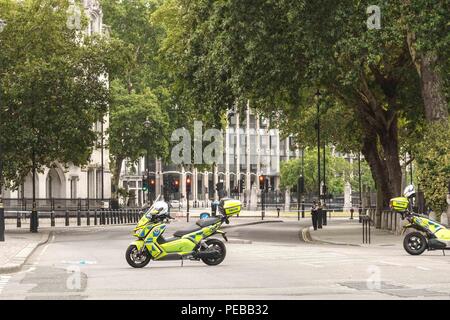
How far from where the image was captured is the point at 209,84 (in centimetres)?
4009

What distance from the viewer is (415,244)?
85.5 feet

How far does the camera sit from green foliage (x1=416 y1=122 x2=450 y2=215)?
34.8 metres

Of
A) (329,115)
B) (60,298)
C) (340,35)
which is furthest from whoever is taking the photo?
(329,115)

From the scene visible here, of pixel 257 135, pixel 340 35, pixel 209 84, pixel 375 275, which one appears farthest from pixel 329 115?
pixel 257 135

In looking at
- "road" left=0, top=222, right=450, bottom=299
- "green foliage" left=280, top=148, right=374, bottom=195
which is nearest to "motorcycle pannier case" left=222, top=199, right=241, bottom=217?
"road" left=0, top=222, right=450, bottom=299

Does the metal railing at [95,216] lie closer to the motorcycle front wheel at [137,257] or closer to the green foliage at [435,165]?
the green foliage at [435,165]

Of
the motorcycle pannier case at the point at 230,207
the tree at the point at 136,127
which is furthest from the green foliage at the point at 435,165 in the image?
the tree at the point at 136,127

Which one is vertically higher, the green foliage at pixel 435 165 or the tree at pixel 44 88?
the tree at pixel 44 88

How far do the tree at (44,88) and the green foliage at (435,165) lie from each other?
16.2 metres

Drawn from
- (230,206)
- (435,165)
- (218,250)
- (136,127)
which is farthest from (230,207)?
(136,127)

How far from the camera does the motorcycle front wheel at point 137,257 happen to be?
2117 centimetres

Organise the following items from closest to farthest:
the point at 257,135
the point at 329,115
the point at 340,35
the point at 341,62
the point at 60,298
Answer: the point at 60,298
the point at 340,35
the point at 341,62
the point at 329,115
the point at 257,135
